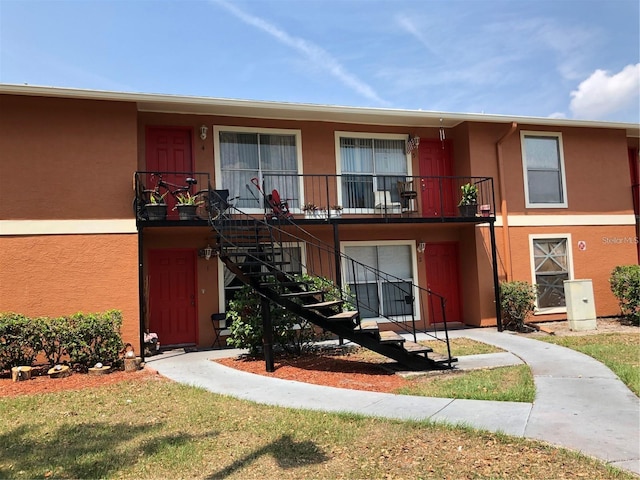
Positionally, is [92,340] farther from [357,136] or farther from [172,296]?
[357,136]

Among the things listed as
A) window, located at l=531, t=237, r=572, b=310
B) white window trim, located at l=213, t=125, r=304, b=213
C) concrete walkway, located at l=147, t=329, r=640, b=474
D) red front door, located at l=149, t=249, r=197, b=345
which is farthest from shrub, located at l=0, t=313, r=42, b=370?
window, located at l=531, t=237, r=572, b=310

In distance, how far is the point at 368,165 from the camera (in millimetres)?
12273

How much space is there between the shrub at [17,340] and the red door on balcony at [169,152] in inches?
144

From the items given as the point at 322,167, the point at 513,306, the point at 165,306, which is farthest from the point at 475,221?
the point at 165,306

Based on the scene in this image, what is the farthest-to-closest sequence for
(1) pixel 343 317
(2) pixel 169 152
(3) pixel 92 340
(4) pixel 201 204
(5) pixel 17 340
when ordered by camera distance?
(2) pixel 169 152
(4) pixel 201 204
(3) pixel 92 340
(5) pixel 17 340
(1) pixel 343 317

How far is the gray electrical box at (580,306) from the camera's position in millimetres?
11336

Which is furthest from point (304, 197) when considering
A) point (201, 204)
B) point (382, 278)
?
point (382, 278)

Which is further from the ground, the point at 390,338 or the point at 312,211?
the point at 312,211

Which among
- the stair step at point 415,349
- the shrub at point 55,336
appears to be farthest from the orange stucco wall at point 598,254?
the shrub at point 55,336

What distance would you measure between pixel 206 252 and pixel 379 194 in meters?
4.48

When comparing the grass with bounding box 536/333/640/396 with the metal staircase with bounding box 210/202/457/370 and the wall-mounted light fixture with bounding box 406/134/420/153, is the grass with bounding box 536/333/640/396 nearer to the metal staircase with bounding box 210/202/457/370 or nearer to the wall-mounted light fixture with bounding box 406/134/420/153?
the metal staircase with bounding box 210/202/457/370

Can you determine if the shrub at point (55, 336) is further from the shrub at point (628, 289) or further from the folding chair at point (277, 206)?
the shrub at point (628, 289)

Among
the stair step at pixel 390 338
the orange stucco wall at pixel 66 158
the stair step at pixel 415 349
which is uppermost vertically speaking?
the orange stucco wall at pixel 66 158

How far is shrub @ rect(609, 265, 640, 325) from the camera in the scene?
39.9ft
